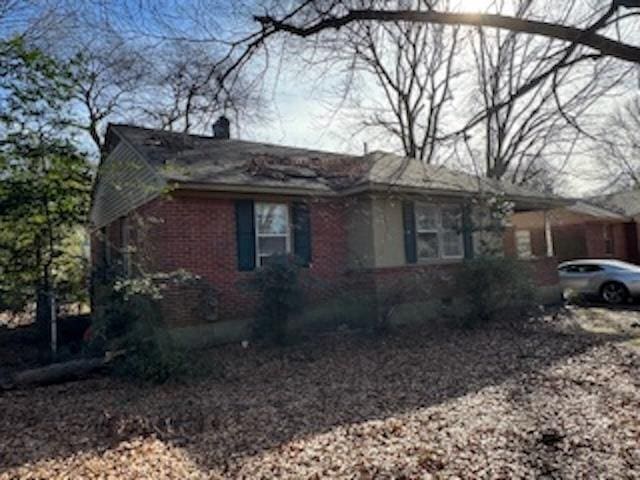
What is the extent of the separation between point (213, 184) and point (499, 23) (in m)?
5.79

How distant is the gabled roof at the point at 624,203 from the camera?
23969 millimetres

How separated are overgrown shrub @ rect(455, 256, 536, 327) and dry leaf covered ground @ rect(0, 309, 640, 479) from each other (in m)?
1.85

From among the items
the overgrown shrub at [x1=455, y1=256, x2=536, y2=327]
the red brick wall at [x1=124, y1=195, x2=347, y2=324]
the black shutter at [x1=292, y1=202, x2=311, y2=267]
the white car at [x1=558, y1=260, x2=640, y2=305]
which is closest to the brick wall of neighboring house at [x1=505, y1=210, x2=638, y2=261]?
the white car at [x1=558, y1=260, x2=640, y2=305]

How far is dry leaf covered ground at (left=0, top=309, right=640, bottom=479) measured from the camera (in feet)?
12.9

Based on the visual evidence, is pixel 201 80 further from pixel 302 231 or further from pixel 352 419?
pixel 352 419

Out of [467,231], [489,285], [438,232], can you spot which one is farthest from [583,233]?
[489,285]

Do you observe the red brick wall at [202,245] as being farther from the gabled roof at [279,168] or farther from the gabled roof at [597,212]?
the gabled roof at [597,212]

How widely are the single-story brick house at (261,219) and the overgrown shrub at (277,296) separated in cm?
69

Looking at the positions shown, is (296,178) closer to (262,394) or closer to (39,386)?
Result: (262,394)

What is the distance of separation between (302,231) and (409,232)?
2.91 m

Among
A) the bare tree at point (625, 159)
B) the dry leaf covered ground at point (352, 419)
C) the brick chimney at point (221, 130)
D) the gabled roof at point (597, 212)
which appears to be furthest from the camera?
the bare tree at point (625, 159)

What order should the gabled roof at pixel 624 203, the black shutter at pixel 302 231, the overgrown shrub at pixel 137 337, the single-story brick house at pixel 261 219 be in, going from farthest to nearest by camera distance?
the gabled roof at pixel 624 203
the black shutter at pixel 302 231
the single-story brick house at pixel 261 219
the overgrown shrub at pixel 137 337

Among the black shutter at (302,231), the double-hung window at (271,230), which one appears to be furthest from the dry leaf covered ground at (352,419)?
the black shutter at (302,231)

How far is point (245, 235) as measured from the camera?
9664 millimetres
